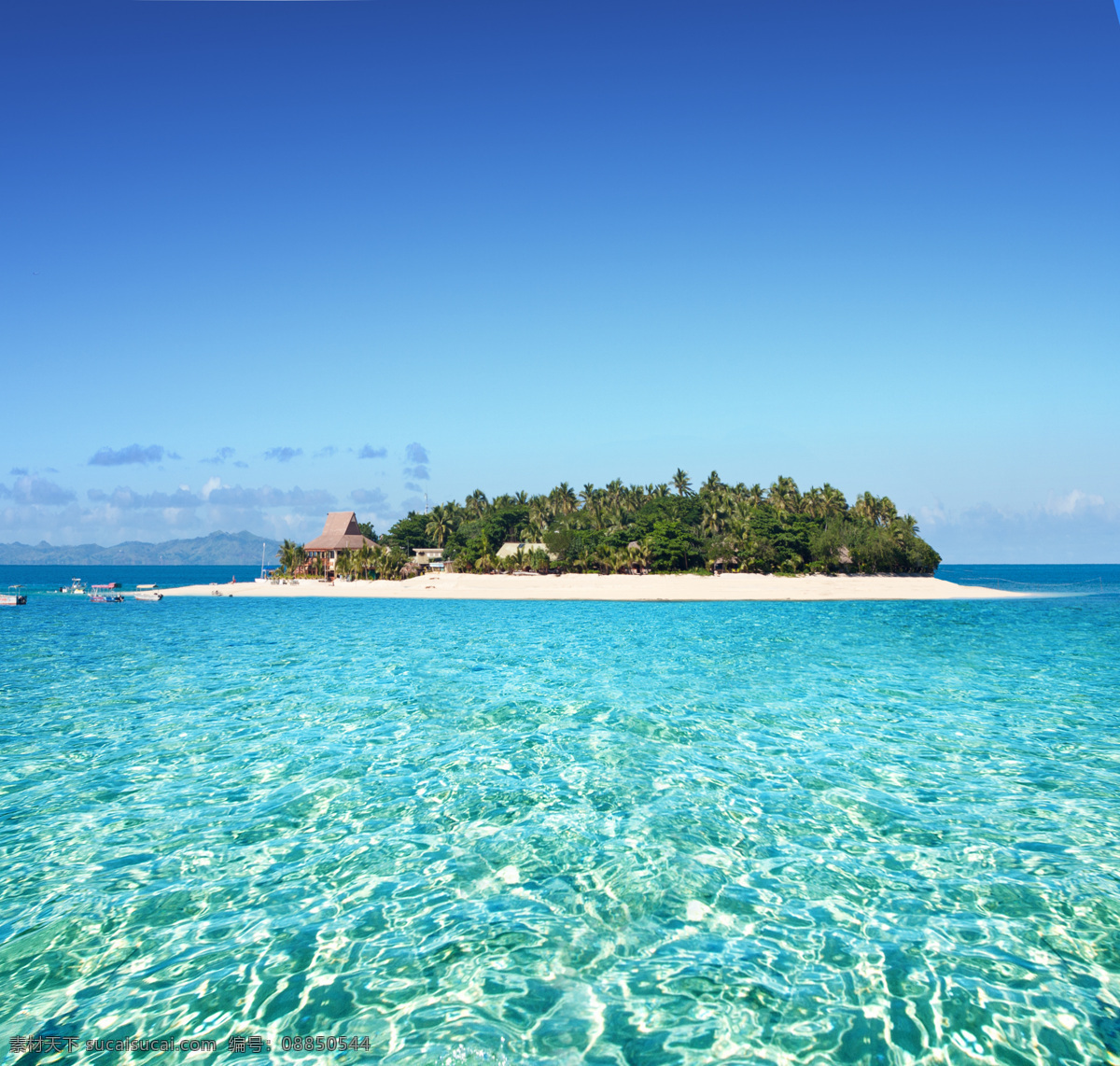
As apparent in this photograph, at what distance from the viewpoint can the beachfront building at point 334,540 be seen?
103m

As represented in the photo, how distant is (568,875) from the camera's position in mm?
7113

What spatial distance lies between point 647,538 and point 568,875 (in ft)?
244

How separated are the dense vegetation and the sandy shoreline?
3.02 meters

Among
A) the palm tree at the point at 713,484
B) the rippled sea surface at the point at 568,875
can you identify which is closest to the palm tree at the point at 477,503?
the palm tree at the point at 713,484

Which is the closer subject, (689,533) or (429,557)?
(689,533)

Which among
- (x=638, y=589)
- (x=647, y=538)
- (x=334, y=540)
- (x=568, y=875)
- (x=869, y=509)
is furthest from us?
(x=334, y=540)

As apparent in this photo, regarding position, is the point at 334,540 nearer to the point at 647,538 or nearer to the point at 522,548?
the point at 522,548

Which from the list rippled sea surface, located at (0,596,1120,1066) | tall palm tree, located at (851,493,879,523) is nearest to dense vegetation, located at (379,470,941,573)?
tall palm tree, located at (851,493,879,523)

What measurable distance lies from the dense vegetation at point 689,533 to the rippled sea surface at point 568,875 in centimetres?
6306

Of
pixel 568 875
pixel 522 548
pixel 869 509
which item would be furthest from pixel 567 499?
pixel 568 875

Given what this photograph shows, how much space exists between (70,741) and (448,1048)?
1136 centimetres

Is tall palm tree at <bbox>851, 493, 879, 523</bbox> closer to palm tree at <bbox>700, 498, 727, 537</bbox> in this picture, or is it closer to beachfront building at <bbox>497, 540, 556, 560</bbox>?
palm tree at <bbox>700, 498, 727, 537</bbox>

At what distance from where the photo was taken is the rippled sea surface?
193 inches

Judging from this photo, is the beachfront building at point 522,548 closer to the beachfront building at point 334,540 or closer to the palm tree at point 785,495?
the beachfront building at point 334,540
